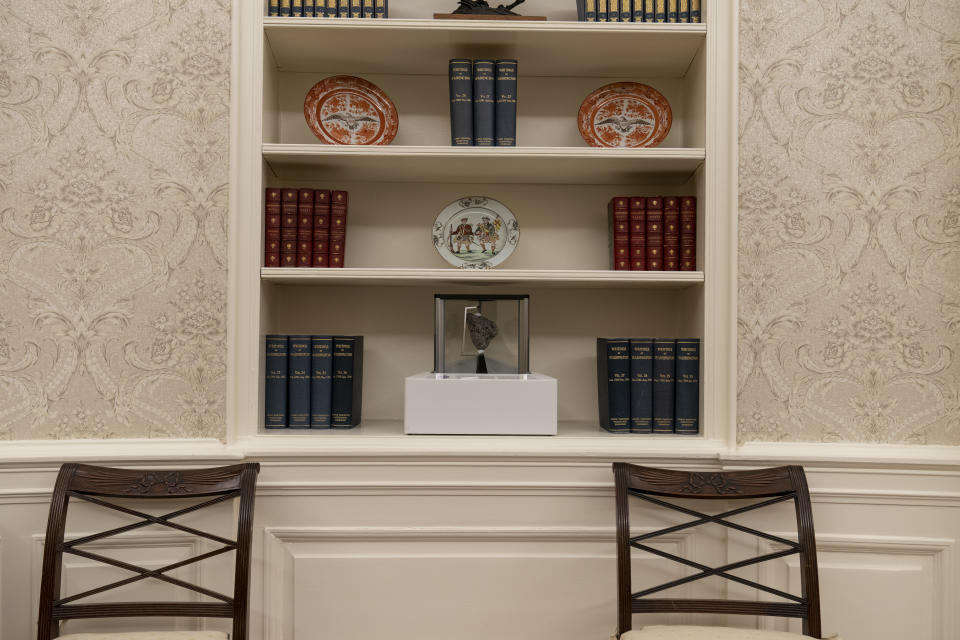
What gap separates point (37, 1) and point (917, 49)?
7.46 feet

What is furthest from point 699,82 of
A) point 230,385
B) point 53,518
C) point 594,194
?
point 53,518

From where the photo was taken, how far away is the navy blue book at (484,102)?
72.8 inches

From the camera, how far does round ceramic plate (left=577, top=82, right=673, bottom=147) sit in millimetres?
1941

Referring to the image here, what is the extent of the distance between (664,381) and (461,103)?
959mm

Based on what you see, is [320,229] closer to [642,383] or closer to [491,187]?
[491,187]

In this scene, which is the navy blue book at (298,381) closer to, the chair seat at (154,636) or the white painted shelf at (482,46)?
the chair seat at (154,636)

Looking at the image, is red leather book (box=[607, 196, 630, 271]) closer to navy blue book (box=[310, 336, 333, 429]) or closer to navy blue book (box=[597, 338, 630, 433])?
navy blue book (box=[597, 338, 630, 433])

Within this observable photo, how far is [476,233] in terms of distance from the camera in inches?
77.3

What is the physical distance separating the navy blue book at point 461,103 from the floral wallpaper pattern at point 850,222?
73 centimetres

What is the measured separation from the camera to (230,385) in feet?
5.65

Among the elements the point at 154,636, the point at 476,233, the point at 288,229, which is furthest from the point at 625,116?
the point at 154,636

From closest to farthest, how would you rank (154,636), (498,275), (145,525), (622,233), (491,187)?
(154,636)
(145,525)
(498,275)
(622,233)
(491,187)

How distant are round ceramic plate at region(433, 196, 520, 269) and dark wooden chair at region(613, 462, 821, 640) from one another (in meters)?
0.70

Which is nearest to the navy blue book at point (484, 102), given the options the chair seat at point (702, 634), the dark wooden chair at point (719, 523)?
the dark wooden chair at point (719, 523)
